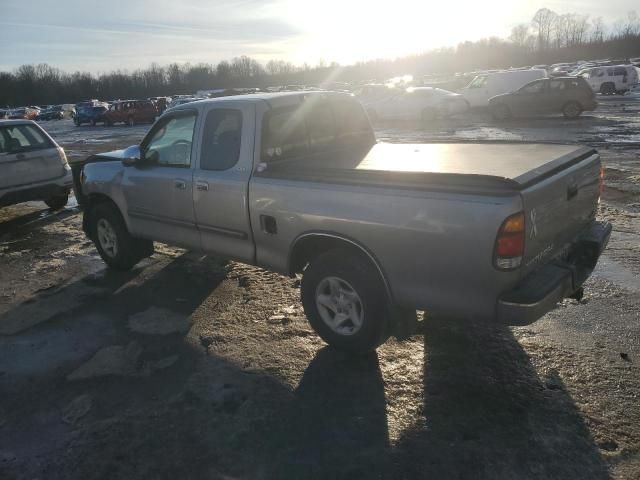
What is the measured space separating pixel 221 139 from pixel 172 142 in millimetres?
802

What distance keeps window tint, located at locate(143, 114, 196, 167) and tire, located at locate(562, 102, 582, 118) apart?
19.3 meters

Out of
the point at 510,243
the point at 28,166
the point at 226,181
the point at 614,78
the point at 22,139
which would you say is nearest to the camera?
the point at 510,243

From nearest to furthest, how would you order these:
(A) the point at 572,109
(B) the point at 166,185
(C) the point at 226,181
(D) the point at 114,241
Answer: (C) the point at 226,181 → (B) the point at 166,185 → (D) the point at 114,241 → (A) the point at 572,109

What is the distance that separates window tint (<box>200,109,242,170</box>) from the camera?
14.8 feet

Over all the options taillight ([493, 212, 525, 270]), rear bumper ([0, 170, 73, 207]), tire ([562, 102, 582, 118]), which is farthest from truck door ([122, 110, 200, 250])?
tire ([562, 102, 582, 118])

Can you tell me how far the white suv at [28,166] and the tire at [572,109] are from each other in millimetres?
18571

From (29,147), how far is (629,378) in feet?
29.5

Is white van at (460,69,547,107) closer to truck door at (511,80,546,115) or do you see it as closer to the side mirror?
truck door at (511,80,546,115)

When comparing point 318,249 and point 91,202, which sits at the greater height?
point 91,202

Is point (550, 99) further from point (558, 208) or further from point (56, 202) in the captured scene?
point (558, 208)

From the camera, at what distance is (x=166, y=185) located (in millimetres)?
5094

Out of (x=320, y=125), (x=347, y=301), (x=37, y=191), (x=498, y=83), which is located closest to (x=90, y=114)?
(x=498, y=83)

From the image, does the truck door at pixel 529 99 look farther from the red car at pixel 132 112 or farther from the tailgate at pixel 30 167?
the red car at pixel 132 112

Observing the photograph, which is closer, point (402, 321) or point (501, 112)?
point (402, 321)
